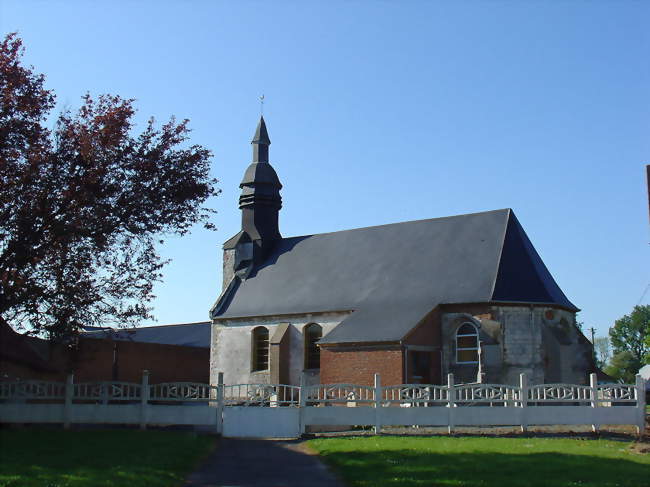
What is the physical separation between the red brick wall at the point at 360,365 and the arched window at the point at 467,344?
295cm

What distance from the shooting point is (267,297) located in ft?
120

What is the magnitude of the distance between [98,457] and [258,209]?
27828mm

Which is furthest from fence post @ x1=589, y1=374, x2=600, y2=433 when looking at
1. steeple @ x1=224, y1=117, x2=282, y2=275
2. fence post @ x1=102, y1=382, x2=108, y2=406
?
steeple @ x1=224, y1=117, x2=282, y2=275

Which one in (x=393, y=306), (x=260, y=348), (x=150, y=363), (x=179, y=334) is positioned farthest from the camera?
(x=179, y=334)

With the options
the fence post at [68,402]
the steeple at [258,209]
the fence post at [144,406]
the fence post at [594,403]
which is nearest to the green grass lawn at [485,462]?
the fence post at [594,403]

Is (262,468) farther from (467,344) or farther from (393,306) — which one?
(393,306)

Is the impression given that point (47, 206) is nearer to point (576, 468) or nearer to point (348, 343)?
point (576, 468)

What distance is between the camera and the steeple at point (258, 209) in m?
39.8

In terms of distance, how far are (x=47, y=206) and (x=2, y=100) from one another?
2468 millimetres

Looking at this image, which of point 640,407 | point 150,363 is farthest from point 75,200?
point 150,363

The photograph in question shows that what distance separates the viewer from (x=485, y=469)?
38.9ft

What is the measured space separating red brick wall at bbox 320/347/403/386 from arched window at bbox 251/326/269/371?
6.24 m

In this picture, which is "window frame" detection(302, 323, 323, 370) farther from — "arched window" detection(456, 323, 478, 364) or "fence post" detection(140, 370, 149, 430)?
"fence post" detection(140, 370, 149, 430)

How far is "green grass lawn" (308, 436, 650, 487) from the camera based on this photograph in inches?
428
